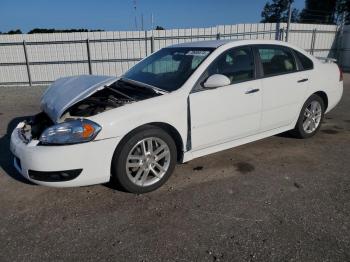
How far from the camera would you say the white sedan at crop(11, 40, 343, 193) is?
9.78ft

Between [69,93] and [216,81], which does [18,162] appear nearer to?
[69,93]

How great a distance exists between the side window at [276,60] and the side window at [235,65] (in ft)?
0.75

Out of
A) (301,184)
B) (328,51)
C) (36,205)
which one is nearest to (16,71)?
(36,205)

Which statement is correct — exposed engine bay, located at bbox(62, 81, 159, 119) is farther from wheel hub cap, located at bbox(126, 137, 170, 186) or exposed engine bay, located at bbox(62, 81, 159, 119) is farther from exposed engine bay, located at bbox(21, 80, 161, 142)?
wheel hub cap, located at bbox(126, 137, 170, 186)

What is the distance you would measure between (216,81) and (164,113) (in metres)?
0.70

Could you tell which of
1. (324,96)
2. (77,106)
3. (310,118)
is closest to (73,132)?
(77,106)

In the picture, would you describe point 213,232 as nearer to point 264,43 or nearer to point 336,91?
point 264,43

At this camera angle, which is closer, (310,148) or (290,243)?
(290,243)

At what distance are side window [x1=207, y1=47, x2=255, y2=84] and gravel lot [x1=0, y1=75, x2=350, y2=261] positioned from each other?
1137 mm

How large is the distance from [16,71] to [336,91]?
43.1ft

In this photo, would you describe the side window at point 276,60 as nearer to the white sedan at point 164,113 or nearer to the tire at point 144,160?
the white sedan at point 164,113

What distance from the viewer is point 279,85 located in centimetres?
421

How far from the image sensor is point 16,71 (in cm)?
1382

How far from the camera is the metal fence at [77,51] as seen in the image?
13.5m
